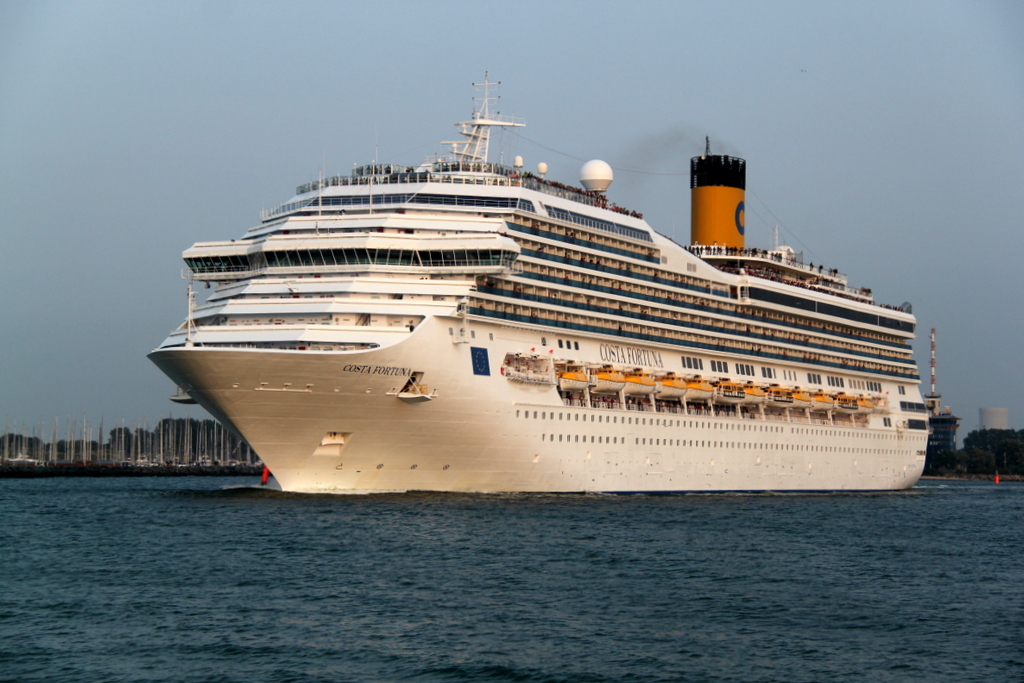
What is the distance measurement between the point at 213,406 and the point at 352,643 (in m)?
21.1

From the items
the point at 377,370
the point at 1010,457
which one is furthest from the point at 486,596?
the point at 1010,457

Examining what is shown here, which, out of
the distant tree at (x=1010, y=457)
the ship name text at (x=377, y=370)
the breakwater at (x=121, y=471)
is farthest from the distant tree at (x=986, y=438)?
the ship name text at (x=377, y=370)

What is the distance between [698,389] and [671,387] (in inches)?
86.7

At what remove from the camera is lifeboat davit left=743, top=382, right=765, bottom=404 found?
5968 cm

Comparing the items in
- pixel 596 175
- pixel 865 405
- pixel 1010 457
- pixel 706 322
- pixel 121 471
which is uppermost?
pixel 596 175

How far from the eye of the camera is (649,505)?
4653cm

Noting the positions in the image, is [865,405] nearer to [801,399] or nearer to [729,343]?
[801,399]

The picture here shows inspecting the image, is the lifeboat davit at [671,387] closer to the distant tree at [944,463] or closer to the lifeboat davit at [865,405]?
the lifeboat davit at [865,405]

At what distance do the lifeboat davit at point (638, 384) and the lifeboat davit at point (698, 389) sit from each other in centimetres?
300

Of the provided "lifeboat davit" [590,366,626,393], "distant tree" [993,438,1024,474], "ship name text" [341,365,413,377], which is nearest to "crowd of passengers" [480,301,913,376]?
"lifeboat davit" [590,366,626,393]

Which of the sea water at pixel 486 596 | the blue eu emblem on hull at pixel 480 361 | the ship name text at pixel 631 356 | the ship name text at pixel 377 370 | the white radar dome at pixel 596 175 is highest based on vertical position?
the white radar dome at pixel 596 175

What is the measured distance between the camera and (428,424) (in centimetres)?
4184

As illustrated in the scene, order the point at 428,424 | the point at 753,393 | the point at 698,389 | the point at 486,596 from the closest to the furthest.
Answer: the point at 486,596 → the point at 428,424 → the point at 698,389 → the point at 753,393

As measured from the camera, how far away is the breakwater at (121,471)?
97.1 meters
